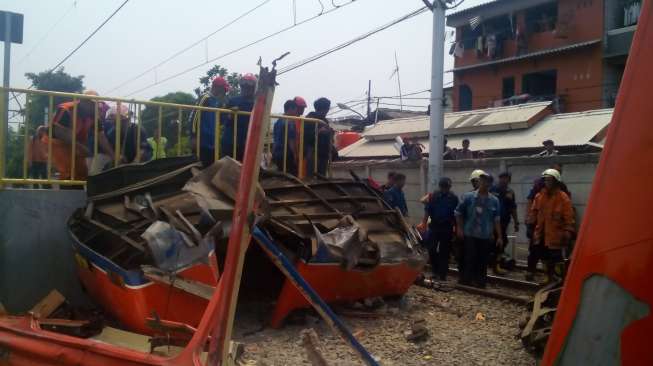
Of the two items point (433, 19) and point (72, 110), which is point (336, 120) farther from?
point (72, 110)

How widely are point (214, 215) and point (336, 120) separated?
3153 centimetres

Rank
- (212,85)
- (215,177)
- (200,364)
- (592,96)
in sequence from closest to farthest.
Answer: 1. (200,364)
2. (215,177)
3. (212,85)
4. (592,96)

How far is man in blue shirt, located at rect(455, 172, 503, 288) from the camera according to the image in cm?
777

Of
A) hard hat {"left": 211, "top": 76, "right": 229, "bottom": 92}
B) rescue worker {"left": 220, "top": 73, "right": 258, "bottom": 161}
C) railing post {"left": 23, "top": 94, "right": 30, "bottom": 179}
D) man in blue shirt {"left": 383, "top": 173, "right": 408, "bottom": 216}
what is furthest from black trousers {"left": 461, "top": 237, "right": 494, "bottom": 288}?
railing post {"left": 23, "top": 94, "right": 30, "bottom": 179}

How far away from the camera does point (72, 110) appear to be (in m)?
5.80

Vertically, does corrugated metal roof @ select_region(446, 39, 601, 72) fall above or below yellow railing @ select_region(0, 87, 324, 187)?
above

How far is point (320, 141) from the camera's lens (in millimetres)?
7320

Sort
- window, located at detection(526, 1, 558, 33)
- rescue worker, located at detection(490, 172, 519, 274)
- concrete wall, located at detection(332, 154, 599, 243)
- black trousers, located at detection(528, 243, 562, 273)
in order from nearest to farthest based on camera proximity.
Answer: black trousers, located at detection(528, 243, 562, 273)
rescue worker, located at detection(490, 172, 519, 274)
concrete wall, located at detection(332, 154, 599, 243)
window, located at detection(526, 1, 558, 33)

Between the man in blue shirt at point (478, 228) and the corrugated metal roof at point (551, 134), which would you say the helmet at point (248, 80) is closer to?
the man in blue shirt at point (478, 228)

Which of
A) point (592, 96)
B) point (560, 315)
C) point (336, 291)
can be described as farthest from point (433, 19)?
point (592, 96)

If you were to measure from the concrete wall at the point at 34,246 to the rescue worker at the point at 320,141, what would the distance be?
2.74m

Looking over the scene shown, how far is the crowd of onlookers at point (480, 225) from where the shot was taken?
7.72m

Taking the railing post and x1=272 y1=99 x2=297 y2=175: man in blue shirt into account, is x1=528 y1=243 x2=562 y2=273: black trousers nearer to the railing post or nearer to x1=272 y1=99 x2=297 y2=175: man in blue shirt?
x1=272 y1=99 x2=297 y2=175: man in blue shirt

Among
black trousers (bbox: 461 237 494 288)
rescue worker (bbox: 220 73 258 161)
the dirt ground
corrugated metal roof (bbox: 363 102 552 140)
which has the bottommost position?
the dirt ground
